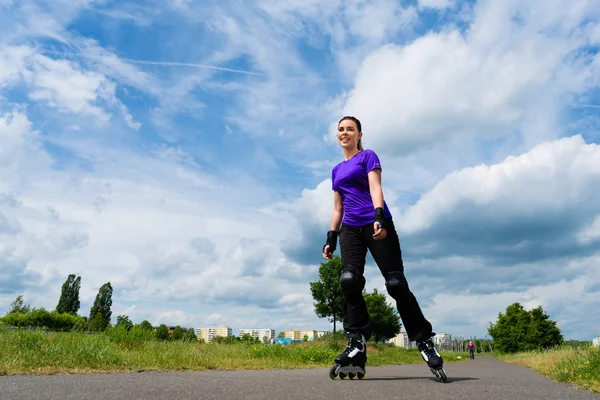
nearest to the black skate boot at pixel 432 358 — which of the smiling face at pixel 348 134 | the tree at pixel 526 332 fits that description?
the smiling face at pixel 348 134

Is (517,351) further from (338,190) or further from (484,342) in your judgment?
(484,342)

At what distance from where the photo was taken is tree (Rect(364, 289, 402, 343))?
173ft

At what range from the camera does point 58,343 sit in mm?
6043

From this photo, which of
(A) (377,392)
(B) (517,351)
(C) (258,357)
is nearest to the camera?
(A) (377,392)

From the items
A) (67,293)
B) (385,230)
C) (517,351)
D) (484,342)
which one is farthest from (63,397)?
(484,342)

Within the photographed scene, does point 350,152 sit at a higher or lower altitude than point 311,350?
higher

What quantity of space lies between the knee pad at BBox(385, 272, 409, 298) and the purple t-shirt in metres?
0.55

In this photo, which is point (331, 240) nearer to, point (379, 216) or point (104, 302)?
point (379, 216)

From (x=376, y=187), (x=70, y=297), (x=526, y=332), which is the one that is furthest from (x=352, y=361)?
(x=70, y=297)

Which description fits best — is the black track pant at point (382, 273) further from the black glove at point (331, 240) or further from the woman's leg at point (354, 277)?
the black glove at point (331, 240)

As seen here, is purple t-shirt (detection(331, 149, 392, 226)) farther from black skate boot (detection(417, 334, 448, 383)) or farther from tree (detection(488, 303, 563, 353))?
tree (detection(488, 303, 563, 353))

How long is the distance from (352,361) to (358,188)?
1664 mm

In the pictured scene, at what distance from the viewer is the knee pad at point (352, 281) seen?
4.29m

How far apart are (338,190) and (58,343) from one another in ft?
14.0
